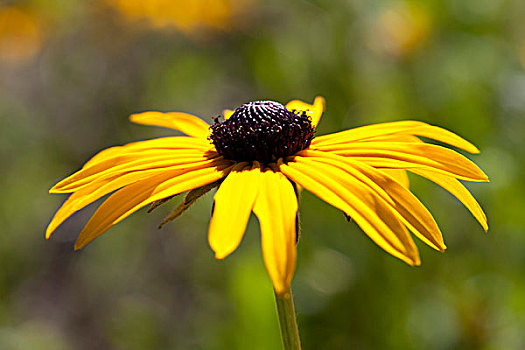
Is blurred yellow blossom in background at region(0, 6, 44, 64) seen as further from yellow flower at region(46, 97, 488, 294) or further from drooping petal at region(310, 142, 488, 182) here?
drooping petal at region(310, 142, 488, 182)

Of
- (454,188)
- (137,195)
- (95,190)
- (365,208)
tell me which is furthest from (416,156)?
(95,190)

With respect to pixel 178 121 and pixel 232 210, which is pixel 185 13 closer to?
pixel 178 121

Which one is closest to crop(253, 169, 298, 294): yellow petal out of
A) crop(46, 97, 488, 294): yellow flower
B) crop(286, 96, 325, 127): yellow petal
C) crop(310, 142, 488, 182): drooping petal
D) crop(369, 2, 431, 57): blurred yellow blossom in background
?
crop(46, 97, 488, 294): yellow flower

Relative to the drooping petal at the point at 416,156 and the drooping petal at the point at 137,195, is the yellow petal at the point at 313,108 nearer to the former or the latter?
the drooping petal at the point at 416,156

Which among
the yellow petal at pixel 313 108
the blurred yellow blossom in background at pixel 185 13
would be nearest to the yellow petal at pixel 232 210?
the yellow petal at pixel 313 108

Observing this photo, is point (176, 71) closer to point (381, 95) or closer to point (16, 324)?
point (381, 95)

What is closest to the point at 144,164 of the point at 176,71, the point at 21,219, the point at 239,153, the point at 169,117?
the point at 239,153
